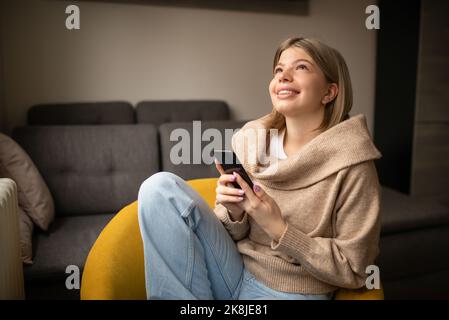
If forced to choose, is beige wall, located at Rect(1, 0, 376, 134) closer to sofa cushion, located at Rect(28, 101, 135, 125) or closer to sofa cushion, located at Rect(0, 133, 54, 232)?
sofa cushion, located at Rect(28, 101, 135, 125)

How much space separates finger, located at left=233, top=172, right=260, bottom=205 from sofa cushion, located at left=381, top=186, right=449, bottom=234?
3.15 ft

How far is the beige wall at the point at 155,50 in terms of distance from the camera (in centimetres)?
201

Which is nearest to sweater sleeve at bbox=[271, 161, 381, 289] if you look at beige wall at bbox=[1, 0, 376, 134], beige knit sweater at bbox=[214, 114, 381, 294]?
beige knit sweater at bbox=[214, 114, 381, 294]

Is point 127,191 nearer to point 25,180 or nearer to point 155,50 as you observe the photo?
point 25,180

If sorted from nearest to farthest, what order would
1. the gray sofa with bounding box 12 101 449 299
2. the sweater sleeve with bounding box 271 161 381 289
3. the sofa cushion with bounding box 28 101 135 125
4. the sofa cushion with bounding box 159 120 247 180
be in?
the sweater sleeve with bounding box 271 161 381 289 < the gray sofa with bounding box 12 101 449 299 < the sofa cushion with bounding box 159 120 247 180 < the sofa cushion with bounding box 28 101 135 125

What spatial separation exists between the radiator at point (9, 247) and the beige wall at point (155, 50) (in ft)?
3.80

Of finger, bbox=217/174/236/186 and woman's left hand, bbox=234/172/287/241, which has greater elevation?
finger, bbox=217/174/236/186

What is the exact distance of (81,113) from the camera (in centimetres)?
201

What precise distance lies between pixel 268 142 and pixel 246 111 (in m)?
1.31

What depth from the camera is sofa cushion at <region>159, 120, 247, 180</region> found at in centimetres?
179

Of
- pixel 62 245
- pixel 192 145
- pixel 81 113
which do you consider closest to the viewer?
pixel 62 245

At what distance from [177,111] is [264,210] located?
135 centimetres

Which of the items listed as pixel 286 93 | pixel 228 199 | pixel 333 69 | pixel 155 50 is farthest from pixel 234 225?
pixel 155 50
